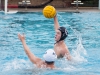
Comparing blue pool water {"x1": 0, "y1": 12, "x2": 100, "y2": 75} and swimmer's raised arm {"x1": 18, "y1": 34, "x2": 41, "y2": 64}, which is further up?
swimmer's raised arm {"x1": 18, "y1": 34, "x2": 41, "y2": 64}

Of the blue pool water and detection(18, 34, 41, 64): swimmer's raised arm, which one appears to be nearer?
detection(18, 34, 41, 64): swimmer's raised arm

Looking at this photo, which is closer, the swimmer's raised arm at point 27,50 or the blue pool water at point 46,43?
the swimmer's raised arm at point 27,50

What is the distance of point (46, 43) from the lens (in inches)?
447

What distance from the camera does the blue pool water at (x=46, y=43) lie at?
7.65 meters

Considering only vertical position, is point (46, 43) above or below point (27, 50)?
below

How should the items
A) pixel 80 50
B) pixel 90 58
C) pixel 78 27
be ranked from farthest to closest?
1. pixel 78 27
2. pixel 80 50
3. pixel 90 58

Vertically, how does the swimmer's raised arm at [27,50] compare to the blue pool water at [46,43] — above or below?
above

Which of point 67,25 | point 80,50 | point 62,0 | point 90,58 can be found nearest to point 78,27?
point 67,25

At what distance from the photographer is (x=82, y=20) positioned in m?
17.2

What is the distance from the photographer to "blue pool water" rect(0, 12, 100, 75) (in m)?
7.65

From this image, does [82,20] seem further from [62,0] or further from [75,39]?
[62,0]

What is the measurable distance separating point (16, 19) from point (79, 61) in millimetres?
9100

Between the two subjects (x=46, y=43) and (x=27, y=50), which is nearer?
(x=27, y=50)

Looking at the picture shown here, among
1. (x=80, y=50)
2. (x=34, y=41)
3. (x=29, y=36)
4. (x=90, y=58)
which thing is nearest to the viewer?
(x=90, y=58)
